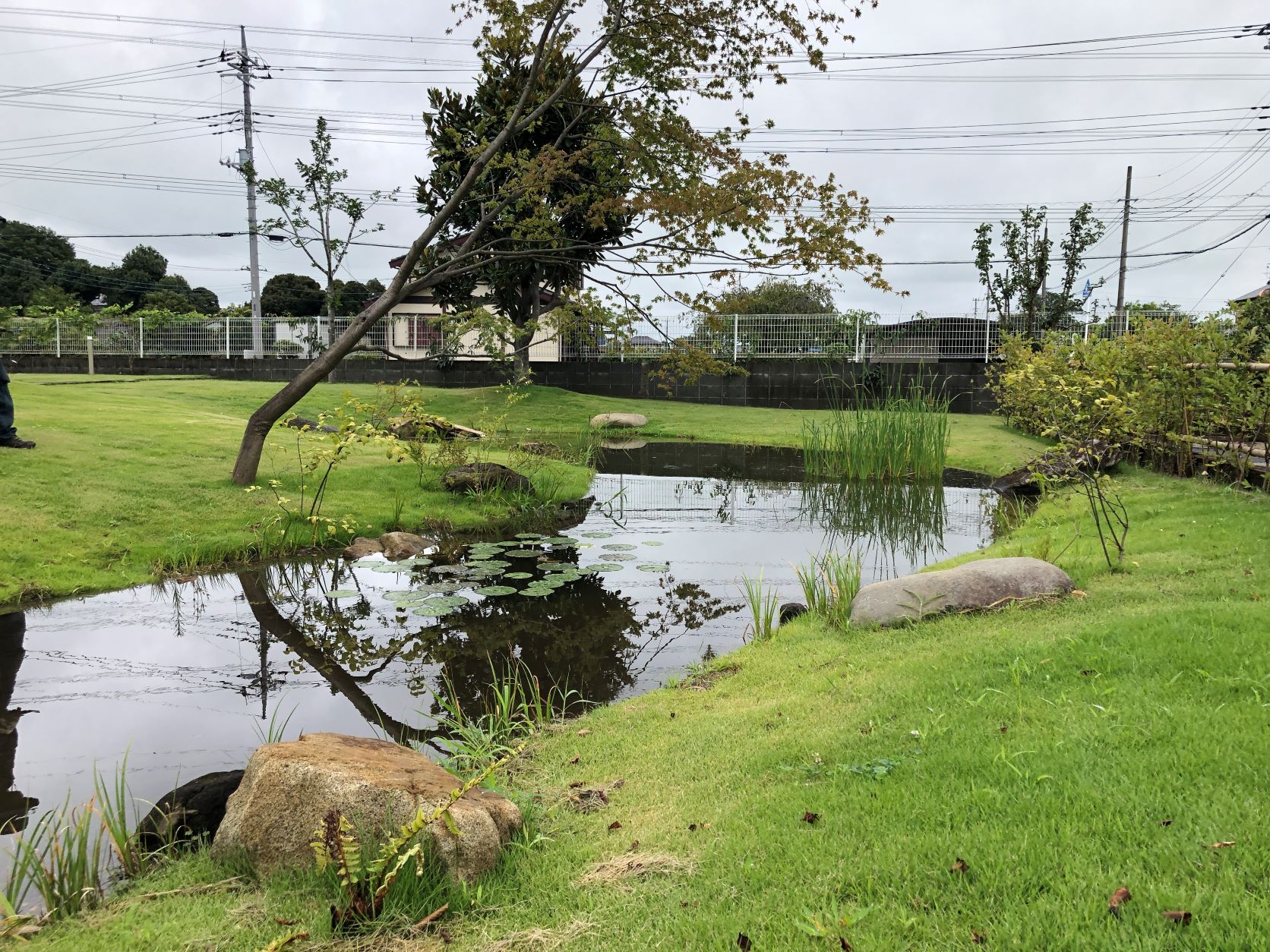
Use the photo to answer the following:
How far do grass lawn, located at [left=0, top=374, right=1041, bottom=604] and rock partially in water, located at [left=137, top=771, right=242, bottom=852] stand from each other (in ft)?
13.3

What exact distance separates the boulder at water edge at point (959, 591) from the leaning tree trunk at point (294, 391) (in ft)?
20.8

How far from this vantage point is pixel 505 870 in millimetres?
2836

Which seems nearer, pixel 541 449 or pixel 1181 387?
pixel 1181 387

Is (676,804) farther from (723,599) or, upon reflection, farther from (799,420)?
(799,420)

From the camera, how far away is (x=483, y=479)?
35.3ft

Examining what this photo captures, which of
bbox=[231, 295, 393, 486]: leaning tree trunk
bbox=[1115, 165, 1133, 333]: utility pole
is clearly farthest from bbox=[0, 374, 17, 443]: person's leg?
bbox=[1115, 165, 1133, 333]: utility pole

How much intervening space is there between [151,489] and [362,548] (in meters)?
2.45

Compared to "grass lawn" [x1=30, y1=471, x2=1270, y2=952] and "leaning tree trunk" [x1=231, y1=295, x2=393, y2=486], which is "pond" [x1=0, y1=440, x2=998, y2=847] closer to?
"grass lawn" [x1=30, y1=471, x2=1270, y2=952]

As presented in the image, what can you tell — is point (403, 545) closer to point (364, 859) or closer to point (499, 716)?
point (499, 716)

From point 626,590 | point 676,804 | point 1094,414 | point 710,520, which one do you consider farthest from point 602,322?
point 676,804

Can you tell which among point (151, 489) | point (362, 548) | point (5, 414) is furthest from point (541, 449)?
point (5, 414)

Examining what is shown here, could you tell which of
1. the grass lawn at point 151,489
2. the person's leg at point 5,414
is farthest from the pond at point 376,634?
the person's leg at point 5,414

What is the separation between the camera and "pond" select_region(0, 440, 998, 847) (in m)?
4.51

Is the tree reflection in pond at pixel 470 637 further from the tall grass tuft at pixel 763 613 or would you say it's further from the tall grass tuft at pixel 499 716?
the tall grass tuft at pixel 763 613
